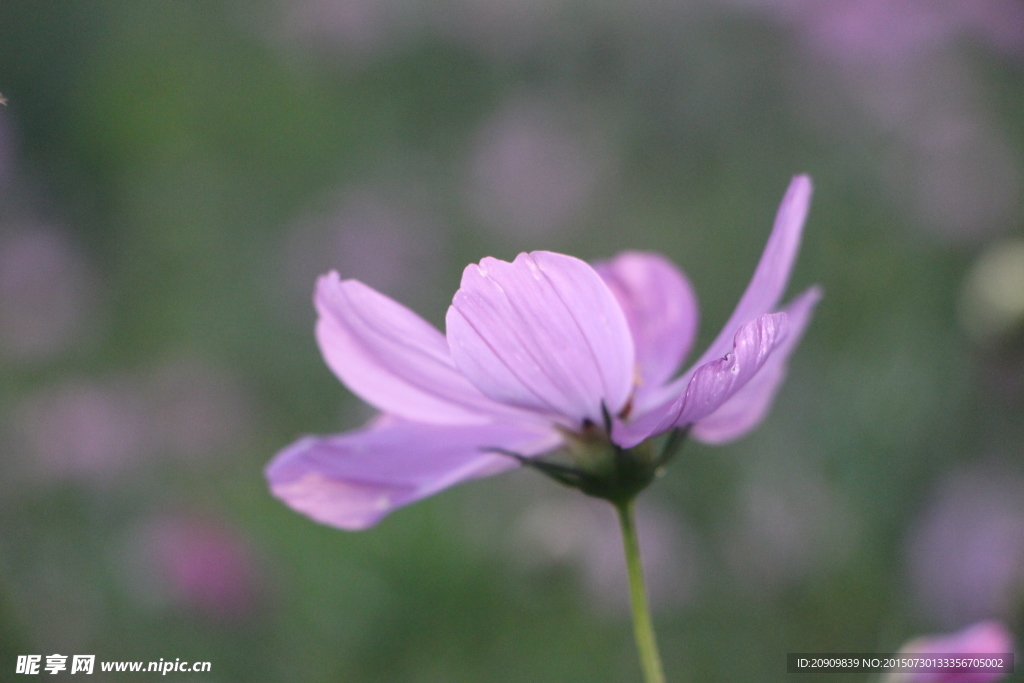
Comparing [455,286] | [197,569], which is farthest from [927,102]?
[197,569]

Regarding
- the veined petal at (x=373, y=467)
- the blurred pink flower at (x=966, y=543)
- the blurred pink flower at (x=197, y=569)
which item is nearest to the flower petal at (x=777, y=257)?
the veined petal at (x=373, y=467)

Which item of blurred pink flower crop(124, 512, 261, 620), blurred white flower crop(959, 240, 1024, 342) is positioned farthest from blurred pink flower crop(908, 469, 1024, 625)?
blurred pink flower crop(124, 512, 261, 620)

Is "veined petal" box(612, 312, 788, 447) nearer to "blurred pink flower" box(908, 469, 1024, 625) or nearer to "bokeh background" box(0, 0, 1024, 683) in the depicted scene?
"bokeh background" box(0, 0, 1024, 683)

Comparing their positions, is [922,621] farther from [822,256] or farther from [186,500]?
[186,500]

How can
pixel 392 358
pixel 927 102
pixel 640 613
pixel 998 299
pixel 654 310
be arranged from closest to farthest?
pixel 640 613, pixel 392 358, pixel 654 310, pixel 998 299, pixel 927 102

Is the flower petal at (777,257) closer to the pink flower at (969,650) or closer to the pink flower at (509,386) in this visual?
the pink flower at (509,386)

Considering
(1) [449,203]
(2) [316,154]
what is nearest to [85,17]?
(2) [316,154]

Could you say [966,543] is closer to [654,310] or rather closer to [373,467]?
[654,310]
